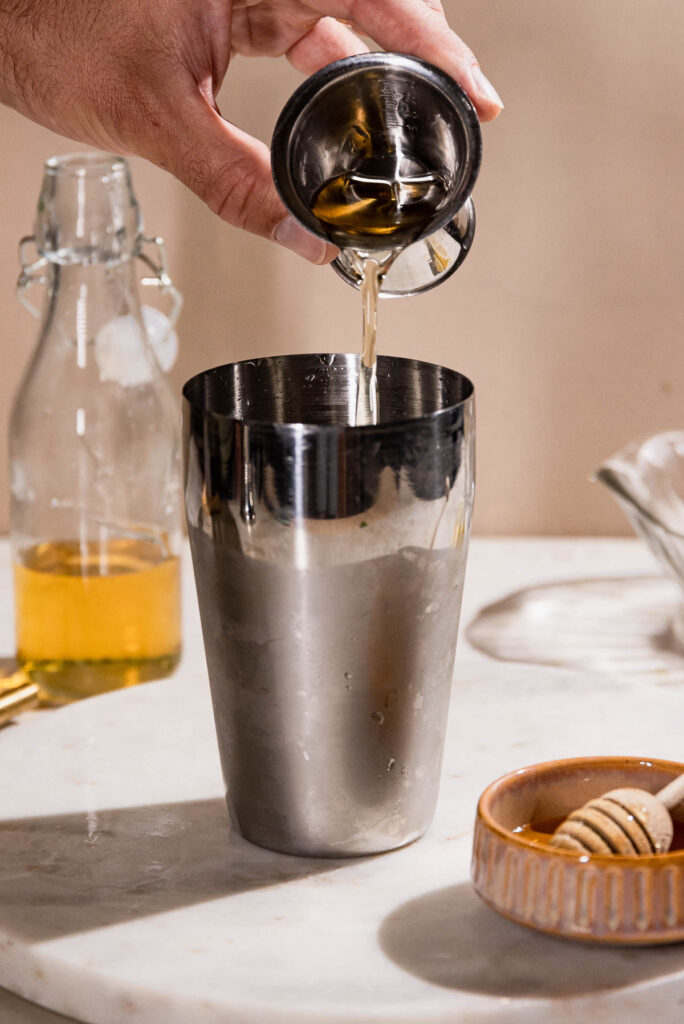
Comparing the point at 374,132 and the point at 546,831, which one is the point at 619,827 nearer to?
the point at 546,831

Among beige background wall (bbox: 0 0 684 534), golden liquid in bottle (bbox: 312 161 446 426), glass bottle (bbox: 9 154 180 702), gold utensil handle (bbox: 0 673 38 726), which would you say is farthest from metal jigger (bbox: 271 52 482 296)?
beige background wall (bbox: 0 0 684 534)

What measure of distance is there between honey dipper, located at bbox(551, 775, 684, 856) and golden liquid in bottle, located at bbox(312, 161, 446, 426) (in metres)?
0.22

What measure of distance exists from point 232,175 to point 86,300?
0.19m

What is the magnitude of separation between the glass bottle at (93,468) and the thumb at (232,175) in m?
0.13

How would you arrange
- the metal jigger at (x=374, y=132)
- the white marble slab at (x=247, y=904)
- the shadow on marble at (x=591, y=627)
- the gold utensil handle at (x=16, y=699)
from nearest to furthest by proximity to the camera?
1. the white marble slab at (x=247, y=904)
2. the metal jigger at (x=374, y=132)
3. the gold utensil handle at (x=16, y=699)
4. the shadow on marble at (x=591, y=627)

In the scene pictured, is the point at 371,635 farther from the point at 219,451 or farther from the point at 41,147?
the point at 41,147

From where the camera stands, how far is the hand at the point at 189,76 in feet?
2.23

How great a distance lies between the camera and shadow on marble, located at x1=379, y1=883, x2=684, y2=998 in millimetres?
471

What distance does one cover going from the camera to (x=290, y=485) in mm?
525

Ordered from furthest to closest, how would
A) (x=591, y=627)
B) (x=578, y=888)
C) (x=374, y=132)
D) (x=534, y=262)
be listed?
(x=534, y=262)
(x=591, y=627)
(x=374, y=132)
(x=578, y=888)

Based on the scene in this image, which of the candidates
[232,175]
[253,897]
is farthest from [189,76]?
[253,897]

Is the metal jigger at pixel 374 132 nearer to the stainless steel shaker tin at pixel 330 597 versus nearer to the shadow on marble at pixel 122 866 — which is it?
the stainless steel shaker tin at pixel 330 597

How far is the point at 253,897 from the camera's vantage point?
54 cm

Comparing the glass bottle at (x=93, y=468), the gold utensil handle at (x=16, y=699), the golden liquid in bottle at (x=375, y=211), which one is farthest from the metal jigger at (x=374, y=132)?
the gold utensil handle at (x=16, y=699)
